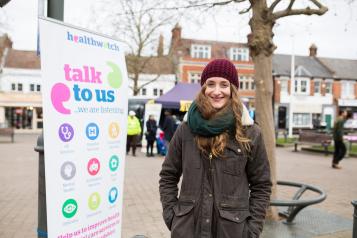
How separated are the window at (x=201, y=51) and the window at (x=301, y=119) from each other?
11933mm

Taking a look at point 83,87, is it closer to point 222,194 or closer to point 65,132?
point 65,132

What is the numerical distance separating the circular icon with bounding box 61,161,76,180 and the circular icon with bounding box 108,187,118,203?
563 millimetres

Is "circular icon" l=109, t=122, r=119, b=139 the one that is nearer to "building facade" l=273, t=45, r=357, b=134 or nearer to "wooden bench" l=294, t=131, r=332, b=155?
"wooden bench" l=294, t=131, r=332, b=155

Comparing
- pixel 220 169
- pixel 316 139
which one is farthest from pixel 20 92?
pixel 220 169

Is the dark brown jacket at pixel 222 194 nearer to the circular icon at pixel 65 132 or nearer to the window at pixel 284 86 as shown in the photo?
the circular icon at pixel 65 132

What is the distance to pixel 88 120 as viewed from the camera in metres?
2.98

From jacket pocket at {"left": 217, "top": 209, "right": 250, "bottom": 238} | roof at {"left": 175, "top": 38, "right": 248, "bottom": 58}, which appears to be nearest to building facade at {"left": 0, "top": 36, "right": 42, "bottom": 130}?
roof at {"left": 175, "top": 38, "right": 248, "bottom": 58}

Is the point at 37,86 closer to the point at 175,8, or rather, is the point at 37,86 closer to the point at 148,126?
the point at 148,126

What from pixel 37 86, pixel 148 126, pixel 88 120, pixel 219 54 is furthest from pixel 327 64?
pixel 88 120

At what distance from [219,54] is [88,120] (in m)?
40.7

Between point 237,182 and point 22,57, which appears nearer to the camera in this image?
point 237,182

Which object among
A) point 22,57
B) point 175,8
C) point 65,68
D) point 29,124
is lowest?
point 29,124

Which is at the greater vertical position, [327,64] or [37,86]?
[327,64]

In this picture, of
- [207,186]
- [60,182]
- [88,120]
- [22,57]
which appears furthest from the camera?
[22,57]
